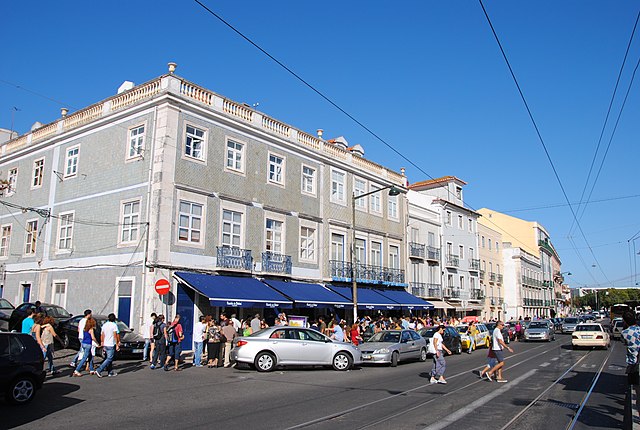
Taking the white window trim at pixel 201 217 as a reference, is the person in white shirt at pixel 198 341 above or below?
below

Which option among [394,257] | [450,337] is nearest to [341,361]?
[450,337]

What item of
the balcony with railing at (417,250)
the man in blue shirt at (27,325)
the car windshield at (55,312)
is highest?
Result: the balcony with railing at (417,250)

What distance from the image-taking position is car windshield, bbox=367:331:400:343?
21.6 metres

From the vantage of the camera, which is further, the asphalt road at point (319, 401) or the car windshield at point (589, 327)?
the car windshield at point (589, 327)

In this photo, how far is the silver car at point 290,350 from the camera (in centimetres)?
1745

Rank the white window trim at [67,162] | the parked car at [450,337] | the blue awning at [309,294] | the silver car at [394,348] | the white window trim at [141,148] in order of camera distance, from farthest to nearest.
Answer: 1. the white window trim at [67,162]
2. the blue awning at [309,294]
3. the parked car at [450,337]
4. the white window trim at [141,148]
5. the silver car at [394,348]

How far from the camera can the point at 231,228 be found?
25.7 meters

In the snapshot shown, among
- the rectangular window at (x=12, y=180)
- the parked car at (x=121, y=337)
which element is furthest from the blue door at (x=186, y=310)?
the rectangular window at (x=12, y=180)

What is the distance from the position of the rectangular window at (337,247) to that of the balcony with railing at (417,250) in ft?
28.1

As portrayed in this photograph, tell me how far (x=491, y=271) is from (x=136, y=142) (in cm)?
4373

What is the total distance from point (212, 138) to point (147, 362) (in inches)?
416

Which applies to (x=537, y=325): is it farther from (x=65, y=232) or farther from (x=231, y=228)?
(x=65, y=232)

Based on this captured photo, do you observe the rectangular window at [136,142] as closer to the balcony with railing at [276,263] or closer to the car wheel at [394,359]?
the balcony with railing at [276,263]

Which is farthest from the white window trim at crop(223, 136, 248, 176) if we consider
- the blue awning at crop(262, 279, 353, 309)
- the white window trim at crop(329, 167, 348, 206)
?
the white window trim at crop(329, 167, 348, 206)
